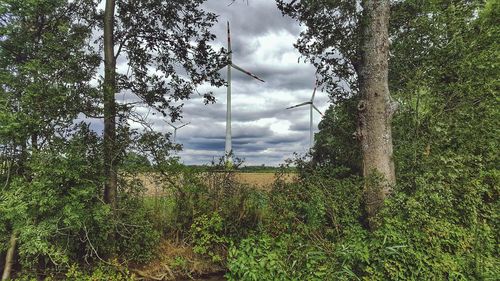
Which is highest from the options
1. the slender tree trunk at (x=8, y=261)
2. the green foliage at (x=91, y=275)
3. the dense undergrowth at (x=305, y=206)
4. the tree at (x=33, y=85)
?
the tree at (x=33, y=85)

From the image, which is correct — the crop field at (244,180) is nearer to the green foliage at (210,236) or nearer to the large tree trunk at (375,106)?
the green foliage at (210,236)

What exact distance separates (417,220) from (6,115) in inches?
283

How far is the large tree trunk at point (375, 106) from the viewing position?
274 inches

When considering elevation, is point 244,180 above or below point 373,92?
below

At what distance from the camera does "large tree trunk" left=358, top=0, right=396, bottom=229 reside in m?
6.96

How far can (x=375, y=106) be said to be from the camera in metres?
7.19

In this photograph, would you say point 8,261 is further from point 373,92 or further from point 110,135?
point 373,92

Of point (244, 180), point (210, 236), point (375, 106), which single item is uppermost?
point (375, 106)

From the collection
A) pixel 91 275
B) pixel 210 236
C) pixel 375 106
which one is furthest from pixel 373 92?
pixel 91 275

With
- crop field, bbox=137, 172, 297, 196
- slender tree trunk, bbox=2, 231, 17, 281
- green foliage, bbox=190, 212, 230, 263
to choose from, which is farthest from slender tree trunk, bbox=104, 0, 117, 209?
green foliage, bbox=190, 212, 230, 263

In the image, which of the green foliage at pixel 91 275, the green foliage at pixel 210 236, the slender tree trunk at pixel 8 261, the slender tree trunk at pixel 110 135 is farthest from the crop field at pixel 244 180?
the slender tree trunk at pixel 8 261

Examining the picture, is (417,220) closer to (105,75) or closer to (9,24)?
(105,75)

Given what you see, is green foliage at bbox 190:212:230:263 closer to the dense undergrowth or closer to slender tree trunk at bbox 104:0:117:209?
the dense undergrowth

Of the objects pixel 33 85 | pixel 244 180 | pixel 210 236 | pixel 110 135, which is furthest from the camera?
pixel 244 180
